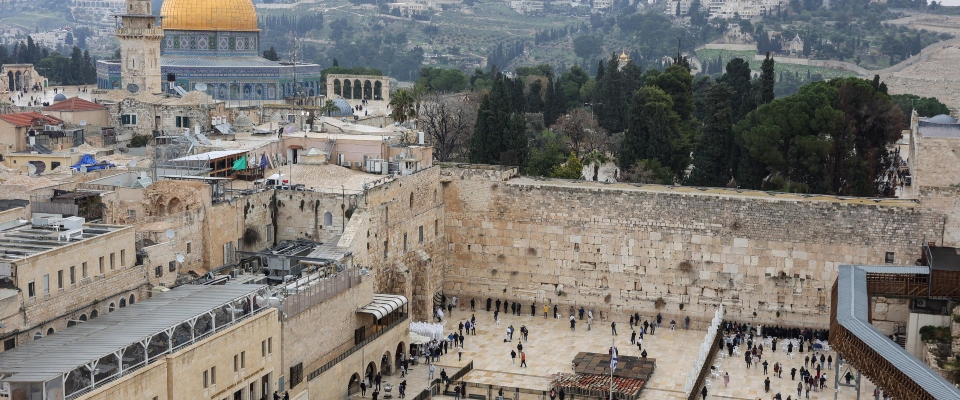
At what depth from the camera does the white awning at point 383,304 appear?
34.2 metres

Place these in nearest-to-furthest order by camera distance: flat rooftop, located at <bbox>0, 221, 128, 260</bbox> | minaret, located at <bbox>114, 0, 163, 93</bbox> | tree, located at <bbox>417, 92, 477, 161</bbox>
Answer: flat rooftop, located at <bbox>0, 221, 128, 260</bbox> < minaret, located at <bbox>114, 0, 163, 93</bbox> < tree, located at <bbox>417, 92, 477, 161</bbox>

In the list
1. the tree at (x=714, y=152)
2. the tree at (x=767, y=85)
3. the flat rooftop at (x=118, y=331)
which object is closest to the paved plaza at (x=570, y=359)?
the flat rooftop at (x=118, y=331)

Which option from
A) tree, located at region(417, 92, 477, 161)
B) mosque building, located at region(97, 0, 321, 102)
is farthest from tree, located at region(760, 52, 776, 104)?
mosque building, located at region(97, 0, 321, 102)

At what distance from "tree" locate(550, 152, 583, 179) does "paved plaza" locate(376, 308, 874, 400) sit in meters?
9.85

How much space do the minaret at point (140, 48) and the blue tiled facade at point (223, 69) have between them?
7.13 meters

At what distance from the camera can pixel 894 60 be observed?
140 meters

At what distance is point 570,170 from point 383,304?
713 inches

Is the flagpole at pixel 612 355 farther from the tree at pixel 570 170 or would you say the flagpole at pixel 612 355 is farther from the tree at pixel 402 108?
the tree at pixel 402 108

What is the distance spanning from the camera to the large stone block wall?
129ft

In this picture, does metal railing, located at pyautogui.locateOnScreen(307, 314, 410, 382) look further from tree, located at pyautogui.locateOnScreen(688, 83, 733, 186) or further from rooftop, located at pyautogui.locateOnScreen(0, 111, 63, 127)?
tree, located at pyautogui.locateOnScreen(688, 83, 733, 186)

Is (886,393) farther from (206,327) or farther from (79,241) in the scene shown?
(79,241)

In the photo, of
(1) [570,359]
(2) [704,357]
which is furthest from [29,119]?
(2) [704,357]

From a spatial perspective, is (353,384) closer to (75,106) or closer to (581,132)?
(75,106)

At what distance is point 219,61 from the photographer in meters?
65.1
